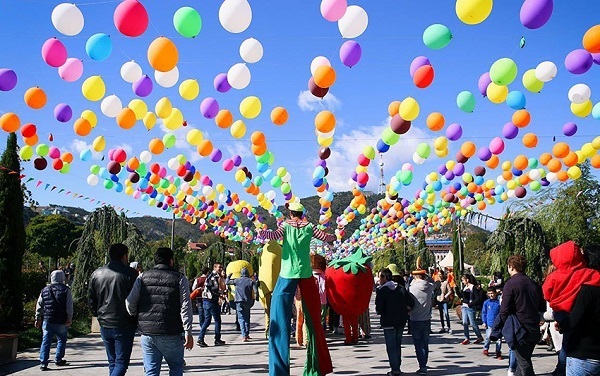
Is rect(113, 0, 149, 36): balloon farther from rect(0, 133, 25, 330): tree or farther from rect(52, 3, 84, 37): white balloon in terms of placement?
rect(0, 133, 25, 330): tree

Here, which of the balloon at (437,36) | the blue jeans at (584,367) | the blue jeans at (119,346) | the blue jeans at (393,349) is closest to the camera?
the blue jeans at (584,367)

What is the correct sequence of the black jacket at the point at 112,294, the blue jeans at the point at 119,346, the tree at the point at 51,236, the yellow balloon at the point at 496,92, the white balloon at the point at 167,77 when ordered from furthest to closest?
the tree at the point at 51,236, the white balloon at the point at 167,77, the yellow balloon at the point at 496,92, the black jacket at the point at 112,294, the blue jeans at the point at 119,346

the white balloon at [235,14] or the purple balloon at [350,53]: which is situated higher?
the white balloon at [235,14]

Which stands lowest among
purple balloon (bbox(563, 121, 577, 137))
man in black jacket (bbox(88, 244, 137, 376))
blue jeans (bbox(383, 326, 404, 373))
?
blue jeans (bbox(383, 326, 404, 373))

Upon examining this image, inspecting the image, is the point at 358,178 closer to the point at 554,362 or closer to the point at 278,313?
the point at 554,362

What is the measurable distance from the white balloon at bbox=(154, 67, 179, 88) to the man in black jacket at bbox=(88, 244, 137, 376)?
3.24m

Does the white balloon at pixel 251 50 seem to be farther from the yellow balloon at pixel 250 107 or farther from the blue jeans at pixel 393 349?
the blue jeans at pixel 393 349

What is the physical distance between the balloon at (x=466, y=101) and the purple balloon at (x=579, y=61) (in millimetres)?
1567

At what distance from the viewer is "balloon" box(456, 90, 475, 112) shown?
8.69 meters

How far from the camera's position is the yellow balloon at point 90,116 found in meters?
9.99

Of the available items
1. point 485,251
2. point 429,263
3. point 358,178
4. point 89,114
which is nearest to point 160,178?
point 89,114

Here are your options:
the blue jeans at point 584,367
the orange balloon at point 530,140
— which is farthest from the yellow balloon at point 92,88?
the orange balloon at point 530,140

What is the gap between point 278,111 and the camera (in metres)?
9.88

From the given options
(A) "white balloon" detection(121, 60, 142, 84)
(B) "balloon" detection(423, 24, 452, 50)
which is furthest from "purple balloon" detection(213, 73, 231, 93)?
(B) "balloon" detection(423, 24, 452, 50)
